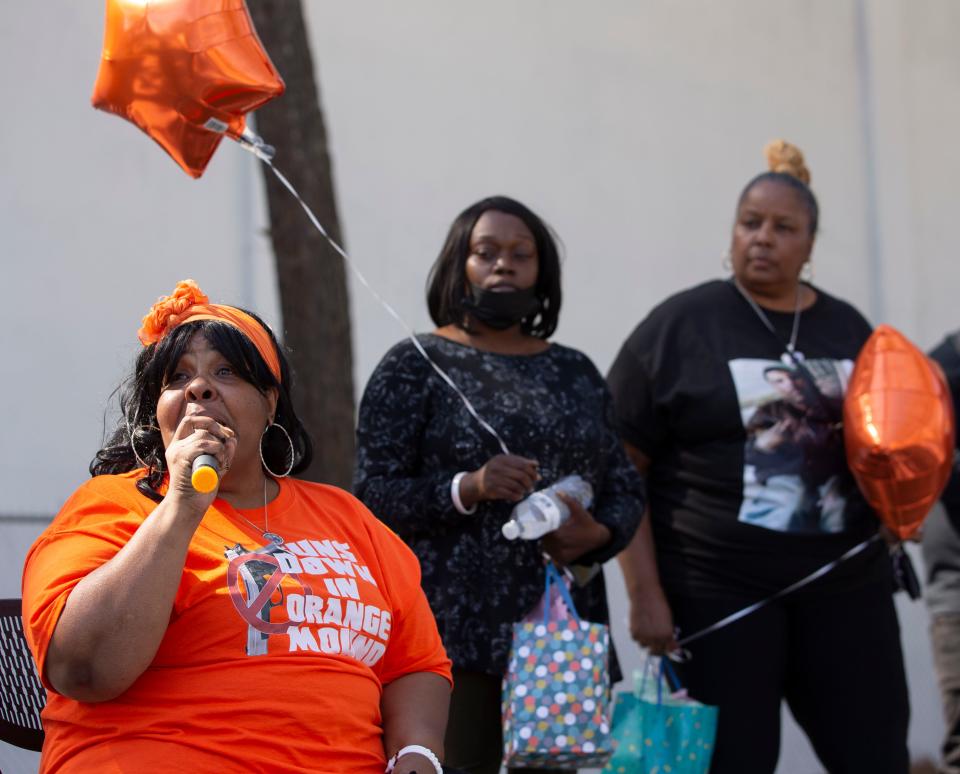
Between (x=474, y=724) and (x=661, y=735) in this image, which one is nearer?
(x=474, y=724)

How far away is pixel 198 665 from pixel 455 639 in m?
1.14

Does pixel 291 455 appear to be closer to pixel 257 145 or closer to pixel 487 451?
pixel 487 451

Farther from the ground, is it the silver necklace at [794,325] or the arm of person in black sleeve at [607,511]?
the silver necklace at [794,325]

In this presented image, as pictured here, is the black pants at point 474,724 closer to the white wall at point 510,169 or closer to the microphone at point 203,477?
the white wall at point 510,169

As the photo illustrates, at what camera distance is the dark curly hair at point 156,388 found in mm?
2596

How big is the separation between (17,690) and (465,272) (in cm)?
162

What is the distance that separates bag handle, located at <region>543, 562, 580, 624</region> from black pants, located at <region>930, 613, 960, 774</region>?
2234mm

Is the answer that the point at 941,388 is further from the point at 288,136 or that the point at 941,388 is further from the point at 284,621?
the point at 284,621

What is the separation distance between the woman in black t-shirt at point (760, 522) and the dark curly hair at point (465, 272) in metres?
0.45

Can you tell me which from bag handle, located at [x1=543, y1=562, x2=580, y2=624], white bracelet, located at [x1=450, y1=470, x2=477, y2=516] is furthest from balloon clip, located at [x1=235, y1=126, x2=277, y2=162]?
bag handle, located at [x1=543, y1=562, x2=580, y2=624]

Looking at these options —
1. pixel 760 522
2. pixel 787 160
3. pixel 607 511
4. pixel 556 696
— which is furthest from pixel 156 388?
pixel 787 160

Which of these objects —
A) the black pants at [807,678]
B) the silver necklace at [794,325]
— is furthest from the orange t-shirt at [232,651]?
the silver necklace at [794,325]

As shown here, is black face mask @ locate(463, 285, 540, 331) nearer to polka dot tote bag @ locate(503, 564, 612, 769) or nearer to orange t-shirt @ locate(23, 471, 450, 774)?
polka dot tote bag @ locate(503, 564, 612, 769)

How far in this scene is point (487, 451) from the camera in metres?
3.52
